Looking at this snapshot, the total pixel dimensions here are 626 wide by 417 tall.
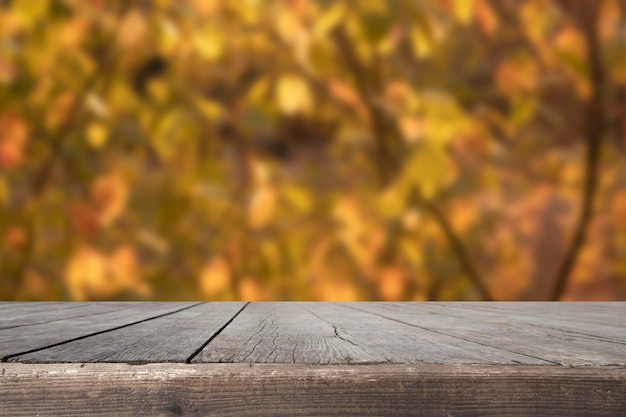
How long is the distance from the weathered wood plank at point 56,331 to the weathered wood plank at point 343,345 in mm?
130

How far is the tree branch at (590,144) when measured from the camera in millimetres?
1612

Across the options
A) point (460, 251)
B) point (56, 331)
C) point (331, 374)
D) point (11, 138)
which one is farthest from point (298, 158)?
point (331, 374)

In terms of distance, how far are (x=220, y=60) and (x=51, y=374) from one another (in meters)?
1.27

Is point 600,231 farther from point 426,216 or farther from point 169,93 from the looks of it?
point 169,93

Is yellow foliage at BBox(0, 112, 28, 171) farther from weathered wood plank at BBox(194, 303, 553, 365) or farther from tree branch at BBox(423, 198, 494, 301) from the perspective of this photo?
weathered wood plank at BBox(194, 303, 553, 365)

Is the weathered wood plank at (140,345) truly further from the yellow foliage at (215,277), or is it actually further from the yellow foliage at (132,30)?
the yellow foliage at (132,30)

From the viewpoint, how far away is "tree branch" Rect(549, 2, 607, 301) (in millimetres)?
1612

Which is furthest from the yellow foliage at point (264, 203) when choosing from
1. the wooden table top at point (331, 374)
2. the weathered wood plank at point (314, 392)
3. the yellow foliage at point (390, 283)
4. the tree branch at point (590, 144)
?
the weathered wood plank at point (314, 392)

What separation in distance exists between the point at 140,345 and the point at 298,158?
112 centimetres

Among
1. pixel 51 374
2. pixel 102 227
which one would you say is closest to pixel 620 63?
pixel 102 227

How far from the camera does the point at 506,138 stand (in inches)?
63.8

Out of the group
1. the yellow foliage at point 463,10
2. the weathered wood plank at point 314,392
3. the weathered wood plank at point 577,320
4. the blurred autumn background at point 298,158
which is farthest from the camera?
the blurred autumn background at point 298,158

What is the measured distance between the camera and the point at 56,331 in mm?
626

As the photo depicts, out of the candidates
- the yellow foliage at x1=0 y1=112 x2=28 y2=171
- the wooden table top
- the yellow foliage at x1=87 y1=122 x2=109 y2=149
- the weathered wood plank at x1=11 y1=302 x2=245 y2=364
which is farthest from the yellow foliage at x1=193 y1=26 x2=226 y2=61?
the wooden table top
